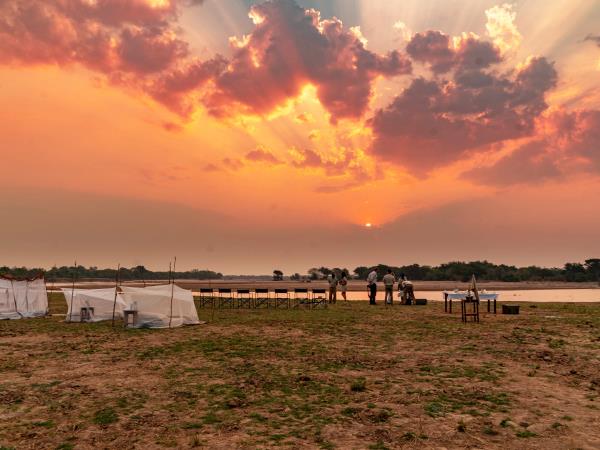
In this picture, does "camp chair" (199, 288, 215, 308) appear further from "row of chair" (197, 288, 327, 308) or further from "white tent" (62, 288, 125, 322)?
"white tent" (62, 288, 125, 322)

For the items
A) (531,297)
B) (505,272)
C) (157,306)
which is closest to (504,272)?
(505,272)

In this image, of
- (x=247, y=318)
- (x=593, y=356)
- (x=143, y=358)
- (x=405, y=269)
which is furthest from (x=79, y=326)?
(x=405, y=269)

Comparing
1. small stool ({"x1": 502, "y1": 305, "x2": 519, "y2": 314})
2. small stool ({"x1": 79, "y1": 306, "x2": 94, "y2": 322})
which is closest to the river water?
small stool ({"x1": 502, "y1": 305, "x2": 519, "y2": 314})

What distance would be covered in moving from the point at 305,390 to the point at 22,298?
26.0 meters

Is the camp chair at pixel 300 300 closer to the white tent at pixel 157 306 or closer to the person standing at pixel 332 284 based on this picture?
the person standing at pixel 332 284

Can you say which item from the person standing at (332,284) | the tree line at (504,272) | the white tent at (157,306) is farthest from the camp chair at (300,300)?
the tree line at (504,272)

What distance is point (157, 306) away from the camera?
22.0m

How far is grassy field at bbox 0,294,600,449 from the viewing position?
737 centimetres

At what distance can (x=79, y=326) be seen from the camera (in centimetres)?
2275

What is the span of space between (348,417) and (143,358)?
8403mm

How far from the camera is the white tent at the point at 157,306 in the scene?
71.3 ft

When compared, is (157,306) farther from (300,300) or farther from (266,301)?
(300,300)

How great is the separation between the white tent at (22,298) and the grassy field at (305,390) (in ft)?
35.5

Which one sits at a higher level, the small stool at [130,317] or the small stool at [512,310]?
the small stool at [512,310]
